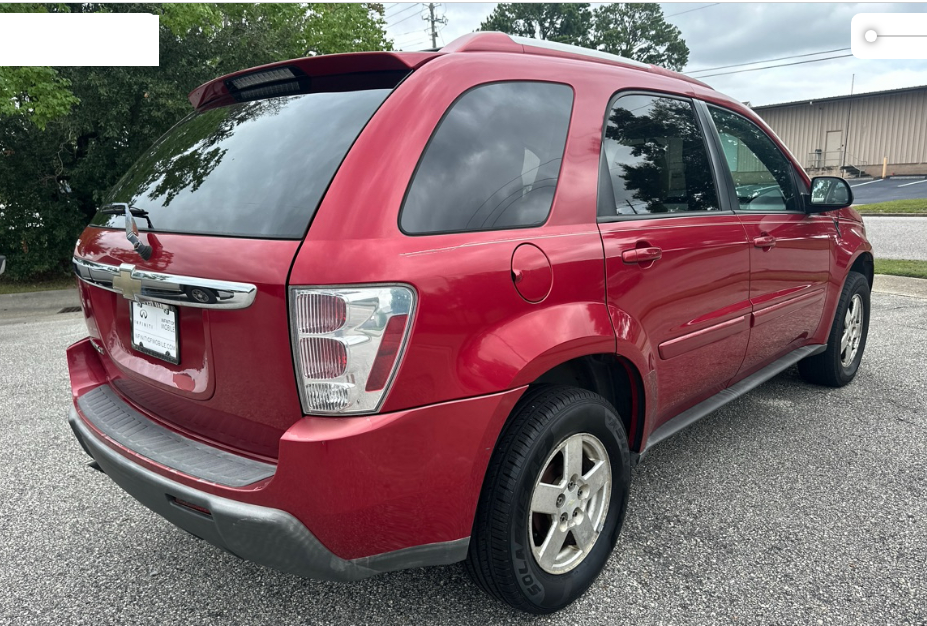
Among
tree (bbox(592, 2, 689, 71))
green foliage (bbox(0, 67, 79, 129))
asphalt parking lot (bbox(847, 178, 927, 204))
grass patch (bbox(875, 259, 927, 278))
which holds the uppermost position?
tree (bbox(592, 2, 689, 71))

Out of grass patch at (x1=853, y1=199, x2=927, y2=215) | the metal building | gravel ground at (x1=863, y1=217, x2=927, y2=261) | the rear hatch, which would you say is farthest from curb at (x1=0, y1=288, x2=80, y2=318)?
the metal building

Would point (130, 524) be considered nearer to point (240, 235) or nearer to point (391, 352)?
point (240, 235)

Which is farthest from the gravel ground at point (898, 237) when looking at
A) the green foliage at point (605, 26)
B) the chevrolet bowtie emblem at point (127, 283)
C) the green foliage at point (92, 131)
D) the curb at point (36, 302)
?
the green foliage at point (605, 26)

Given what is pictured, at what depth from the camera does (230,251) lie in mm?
1766

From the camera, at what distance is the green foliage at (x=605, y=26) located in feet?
180

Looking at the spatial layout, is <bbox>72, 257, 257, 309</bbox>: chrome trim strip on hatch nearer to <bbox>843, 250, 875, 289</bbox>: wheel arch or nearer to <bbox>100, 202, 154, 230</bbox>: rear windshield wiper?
<bbox>100, 202, 154, 230</bbox>: rear windshield wiper

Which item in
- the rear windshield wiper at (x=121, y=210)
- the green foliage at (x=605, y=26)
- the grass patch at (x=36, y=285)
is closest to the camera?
the rear windshield wiper at (x=121, y=210)

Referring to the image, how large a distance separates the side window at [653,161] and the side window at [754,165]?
0.97 feet

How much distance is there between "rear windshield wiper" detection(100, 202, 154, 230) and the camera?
2.12m

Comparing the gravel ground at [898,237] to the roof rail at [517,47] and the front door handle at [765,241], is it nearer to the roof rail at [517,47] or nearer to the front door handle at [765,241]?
the front door handle at [765,241]

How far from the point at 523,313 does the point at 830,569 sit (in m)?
1.59

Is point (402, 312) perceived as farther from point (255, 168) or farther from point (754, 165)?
point (754, 165)

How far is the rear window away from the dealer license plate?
0.25 m

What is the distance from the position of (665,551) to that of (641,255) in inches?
46.2
